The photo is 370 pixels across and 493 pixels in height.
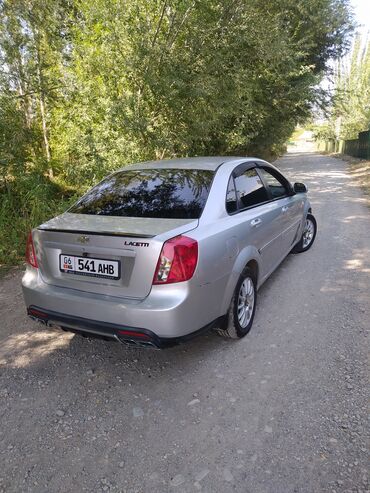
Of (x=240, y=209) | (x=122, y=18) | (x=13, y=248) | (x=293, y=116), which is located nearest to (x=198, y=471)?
(x=240, y=209)

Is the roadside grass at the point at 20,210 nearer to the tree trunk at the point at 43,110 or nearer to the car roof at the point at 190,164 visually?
the tree trunk at the point at 43,110

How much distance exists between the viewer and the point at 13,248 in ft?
18.6

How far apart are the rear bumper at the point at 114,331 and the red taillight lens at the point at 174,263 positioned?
378mm

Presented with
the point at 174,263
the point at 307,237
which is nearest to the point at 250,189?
the point at 174,263

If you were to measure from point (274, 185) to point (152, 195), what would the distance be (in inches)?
73.1

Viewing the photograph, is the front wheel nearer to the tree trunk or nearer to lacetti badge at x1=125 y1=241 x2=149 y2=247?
lacetti badge at x1=125 y1=241 x2=149 y2=247

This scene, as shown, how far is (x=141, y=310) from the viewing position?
2439mm

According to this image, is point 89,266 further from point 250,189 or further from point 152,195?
point 250,189

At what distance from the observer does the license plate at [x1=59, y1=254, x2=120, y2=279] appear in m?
2.57

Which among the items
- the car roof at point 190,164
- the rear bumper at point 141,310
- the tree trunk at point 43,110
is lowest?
the rear bumper at point 141,310

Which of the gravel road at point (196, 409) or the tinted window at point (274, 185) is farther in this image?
the tinted window at point (274, 185)

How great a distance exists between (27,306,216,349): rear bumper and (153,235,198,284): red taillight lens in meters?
0.38

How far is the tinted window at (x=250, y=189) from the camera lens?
345 cm

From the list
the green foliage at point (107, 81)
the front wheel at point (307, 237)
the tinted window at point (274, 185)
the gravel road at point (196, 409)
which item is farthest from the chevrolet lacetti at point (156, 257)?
the green foliage at point (107, 81)
